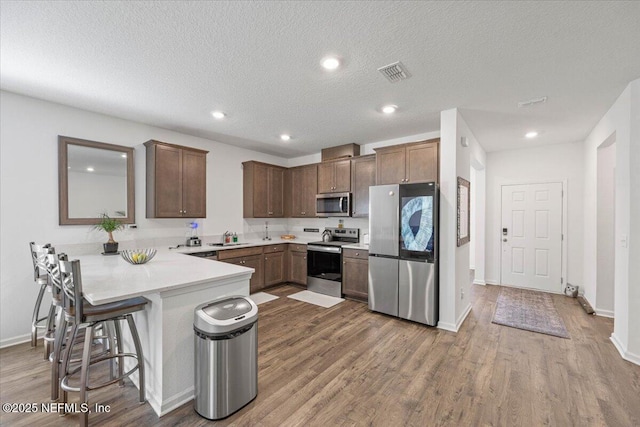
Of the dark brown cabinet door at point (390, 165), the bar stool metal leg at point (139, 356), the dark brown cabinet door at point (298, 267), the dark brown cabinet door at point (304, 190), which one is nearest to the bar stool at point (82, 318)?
the bar stool metal leg at point (139, 356)

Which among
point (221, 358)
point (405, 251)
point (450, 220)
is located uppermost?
point (450, 220)

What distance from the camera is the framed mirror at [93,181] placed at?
3346 mm

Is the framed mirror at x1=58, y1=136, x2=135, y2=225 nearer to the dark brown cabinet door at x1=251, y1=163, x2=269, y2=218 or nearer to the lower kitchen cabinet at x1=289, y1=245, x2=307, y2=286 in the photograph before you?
the dark brown cabinet door at x1=251, y1=163, x2=269, y2=218

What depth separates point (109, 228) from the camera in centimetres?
349

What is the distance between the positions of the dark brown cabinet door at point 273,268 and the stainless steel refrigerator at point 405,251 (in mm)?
2014

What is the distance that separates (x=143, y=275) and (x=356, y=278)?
3.08 m

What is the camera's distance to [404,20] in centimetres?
184

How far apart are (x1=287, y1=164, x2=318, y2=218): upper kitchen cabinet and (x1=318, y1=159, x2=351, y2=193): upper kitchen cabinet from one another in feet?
0.51

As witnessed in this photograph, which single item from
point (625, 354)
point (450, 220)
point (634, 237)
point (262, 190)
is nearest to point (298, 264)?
point (262, 190)

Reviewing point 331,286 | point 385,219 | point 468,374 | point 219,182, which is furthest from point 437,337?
point 219,182

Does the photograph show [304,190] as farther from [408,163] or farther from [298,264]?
[408,163]

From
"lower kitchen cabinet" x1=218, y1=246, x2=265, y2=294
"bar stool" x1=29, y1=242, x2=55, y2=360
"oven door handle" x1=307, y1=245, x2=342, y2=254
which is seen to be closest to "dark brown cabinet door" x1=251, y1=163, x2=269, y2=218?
"lower kitchen cabinet" x1=218, y1=246, x2=265, y2=294

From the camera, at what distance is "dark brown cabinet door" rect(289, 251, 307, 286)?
17.1ft

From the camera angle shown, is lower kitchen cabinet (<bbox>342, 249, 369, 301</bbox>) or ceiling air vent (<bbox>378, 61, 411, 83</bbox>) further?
lower kitchen cabinet (<bbox>342, 249, 369, 301</bbox>)
